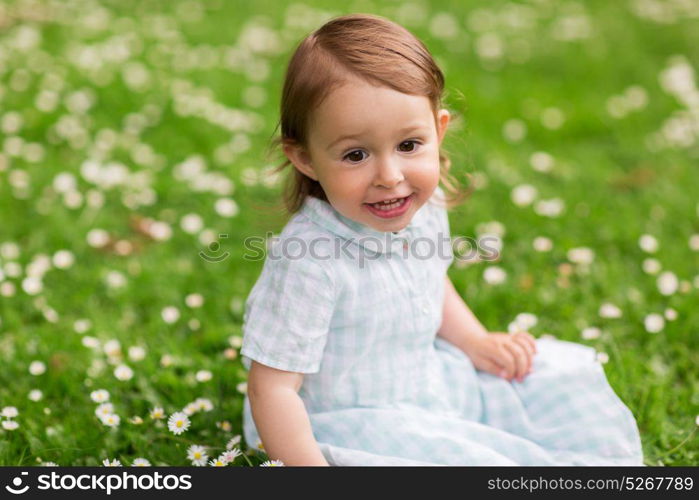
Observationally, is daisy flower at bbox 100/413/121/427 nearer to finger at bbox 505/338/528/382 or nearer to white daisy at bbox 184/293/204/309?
white daisy at bbox 184/293/204/309

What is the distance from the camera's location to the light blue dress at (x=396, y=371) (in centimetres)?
174

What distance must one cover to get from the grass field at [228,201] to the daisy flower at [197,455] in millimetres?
88

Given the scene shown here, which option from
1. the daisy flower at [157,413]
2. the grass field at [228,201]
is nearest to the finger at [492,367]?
the grass field at [228,201]

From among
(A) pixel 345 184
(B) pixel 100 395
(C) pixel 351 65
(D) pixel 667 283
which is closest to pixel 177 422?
(B) pixel 100 395

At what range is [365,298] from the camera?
180 centimetres

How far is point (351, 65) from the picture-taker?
1.58 metres

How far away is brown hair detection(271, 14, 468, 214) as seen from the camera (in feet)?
5.21

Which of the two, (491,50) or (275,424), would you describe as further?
(491,50)

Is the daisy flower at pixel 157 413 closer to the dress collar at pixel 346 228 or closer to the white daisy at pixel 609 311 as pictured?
the dress collar at pixel 346 228
